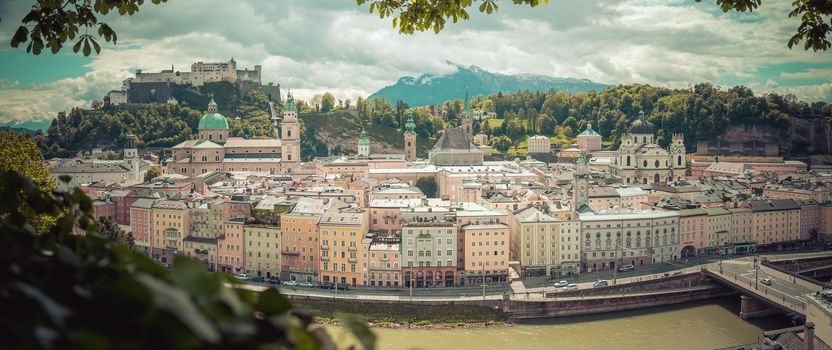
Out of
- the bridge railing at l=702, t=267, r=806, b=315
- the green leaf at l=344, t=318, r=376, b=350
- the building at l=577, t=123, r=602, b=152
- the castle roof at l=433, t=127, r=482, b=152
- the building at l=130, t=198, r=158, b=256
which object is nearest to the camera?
the green leaf at l=344, t=318, r=376, b=350

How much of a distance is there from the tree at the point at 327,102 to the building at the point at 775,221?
4206cm

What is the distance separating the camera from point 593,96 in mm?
69500

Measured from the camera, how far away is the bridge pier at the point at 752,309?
21.0 m

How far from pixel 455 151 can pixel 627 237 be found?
19583mm

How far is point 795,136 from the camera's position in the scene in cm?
5428

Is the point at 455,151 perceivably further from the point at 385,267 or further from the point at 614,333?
the point at 614,333

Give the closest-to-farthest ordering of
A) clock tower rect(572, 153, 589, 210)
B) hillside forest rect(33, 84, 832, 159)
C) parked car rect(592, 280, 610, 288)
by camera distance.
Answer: parked car rect(592, 280, 610, 288) → clock tower rect(572, 153, 589, 210) → hillside forest rect(33, 84, 832, 159)

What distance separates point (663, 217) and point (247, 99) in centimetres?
4345

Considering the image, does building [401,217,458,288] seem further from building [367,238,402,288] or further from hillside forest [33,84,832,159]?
hillside forest [33,84,832,159]

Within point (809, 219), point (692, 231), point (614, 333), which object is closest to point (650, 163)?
point (809, 219)

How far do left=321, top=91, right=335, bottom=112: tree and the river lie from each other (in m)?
47.1

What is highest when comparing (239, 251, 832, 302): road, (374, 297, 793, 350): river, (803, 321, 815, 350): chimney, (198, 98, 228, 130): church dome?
(198, 98, 228, 130): church dome

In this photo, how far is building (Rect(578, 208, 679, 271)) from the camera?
25.9m

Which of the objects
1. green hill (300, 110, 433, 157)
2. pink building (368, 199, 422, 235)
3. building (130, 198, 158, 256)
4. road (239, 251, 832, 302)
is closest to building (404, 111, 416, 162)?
green hill (300, 110, 433, 157)
